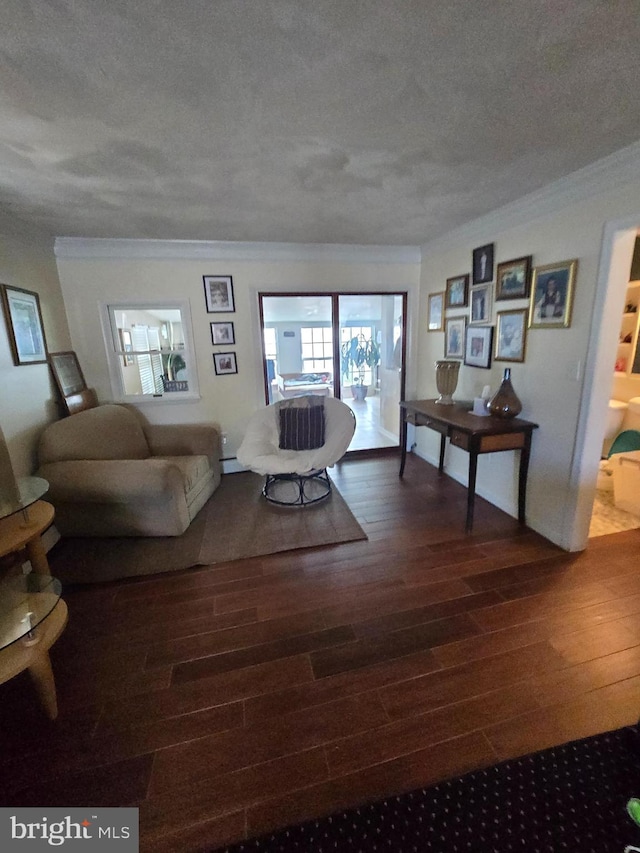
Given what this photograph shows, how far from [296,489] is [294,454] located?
1.37 ft

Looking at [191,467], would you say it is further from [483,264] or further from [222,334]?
[483,264]

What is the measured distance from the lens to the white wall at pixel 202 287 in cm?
330

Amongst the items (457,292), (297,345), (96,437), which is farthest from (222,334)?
(457,292)

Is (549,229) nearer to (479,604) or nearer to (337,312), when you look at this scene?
(337,312)

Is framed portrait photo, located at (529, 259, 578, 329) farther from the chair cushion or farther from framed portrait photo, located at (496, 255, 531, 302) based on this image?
the chair cushion

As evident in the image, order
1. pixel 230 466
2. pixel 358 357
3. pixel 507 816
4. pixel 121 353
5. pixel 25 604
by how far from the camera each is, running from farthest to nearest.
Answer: pixel 358 357 → pixel 230 466 → pixel 121 353 → pixel 25 604 → pixel 507 816

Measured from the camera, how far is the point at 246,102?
135cm

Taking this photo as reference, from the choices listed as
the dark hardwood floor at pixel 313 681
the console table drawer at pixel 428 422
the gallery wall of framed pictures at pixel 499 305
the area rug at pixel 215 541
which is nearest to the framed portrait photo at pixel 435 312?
the gallery wall of framed pictures at pixel 499 305

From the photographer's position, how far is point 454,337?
3439 millimetres

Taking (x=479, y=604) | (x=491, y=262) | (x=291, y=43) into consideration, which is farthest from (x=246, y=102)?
(x=479, y=604)

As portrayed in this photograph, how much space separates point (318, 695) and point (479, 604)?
104cm

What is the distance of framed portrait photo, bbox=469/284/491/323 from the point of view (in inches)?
115

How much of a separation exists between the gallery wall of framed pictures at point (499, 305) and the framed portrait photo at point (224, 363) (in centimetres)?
224

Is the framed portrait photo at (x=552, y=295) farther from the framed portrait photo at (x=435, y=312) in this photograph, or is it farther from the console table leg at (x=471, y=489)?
the framed portrait photo at (x=435, y=312)
